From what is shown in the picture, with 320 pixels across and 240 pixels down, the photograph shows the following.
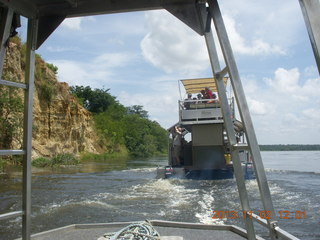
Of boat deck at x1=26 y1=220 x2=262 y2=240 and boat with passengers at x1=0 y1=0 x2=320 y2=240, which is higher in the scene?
boat with passengers at x1=0 y1=0 x2=320 y2=240

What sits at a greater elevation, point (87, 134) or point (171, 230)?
point (87, 134)

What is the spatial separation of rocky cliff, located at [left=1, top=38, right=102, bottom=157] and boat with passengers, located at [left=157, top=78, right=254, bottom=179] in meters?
13.3

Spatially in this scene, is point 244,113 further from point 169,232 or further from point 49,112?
point 49,112

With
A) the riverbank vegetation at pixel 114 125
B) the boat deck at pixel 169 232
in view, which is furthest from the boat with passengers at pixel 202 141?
the riverbank vegetation at pixel 114 125

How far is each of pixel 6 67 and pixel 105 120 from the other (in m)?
33.9

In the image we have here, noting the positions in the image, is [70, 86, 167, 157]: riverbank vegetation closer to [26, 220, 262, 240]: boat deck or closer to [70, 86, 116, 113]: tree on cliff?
[70, 86, 116, 113]: tree on cliff

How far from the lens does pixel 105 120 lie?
58.0 m

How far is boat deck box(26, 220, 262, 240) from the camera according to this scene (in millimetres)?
3854

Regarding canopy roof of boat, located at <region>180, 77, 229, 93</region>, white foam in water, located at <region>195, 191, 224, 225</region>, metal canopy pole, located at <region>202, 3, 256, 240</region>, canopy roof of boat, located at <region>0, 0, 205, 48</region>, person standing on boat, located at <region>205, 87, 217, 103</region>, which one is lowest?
white foam in water, located at <region>195, 191, 224, 225</region>

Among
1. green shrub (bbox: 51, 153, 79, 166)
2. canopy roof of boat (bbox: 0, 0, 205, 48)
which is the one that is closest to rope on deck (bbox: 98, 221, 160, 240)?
canopy roof of boat (bbox: 0, 0, 205, 48)

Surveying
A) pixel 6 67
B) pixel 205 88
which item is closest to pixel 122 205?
pixel 205 88

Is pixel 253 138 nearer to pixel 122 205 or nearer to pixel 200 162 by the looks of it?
pixel 122 205

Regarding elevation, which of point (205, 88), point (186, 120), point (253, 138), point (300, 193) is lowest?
point (300, 193)

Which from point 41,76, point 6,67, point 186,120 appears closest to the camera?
point 186,120
